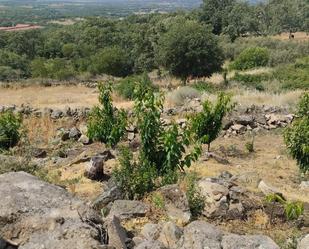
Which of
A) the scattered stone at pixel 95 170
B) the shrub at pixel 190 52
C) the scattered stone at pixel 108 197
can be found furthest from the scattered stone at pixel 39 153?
the shrub at pixel 190 52

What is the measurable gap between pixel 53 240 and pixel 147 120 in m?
4.83

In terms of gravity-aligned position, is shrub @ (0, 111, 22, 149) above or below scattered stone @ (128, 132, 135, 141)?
above

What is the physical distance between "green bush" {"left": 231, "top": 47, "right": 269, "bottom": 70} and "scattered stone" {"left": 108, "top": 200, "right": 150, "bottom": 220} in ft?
107

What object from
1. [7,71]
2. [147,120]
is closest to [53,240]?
[147,120]

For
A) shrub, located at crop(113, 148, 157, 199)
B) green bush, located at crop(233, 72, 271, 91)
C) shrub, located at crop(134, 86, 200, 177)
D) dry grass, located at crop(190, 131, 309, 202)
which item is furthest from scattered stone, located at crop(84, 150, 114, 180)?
green bush, located at crop(233, 72, 271, 91)

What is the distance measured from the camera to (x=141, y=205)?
712cm

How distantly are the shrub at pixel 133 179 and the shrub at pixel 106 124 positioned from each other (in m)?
3.69

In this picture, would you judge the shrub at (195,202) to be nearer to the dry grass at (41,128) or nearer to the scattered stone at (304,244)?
the scattered stone at (304,244)

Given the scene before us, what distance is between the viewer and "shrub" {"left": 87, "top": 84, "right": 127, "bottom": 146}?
40.3 ft

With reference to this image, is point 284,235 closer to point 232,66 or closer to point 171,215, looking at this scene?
point 171,215

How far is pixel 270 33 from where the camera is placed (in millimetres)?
69625

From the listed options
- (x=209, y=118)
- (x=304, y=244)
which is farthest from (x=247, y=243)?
(x=209, y=118)

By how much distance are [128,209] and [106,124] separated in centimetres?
574

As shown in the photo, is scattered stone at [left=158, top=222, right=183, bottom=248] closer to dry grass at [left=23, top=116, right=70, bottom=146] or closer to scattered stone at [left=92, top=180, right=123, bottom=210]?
scattered stone at [left=92, top=180, right=123, bottom=210]
